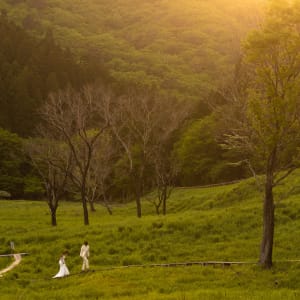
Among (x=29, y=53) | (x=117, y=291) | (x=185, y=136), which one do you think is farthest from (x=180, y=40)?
(x=117, y=291)

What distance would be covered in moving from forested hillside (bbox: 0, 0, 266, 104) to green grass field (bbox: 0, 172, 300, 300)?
65320mm

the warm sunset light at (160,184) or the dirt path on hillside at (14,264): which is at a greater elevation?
the warm sunset light at (160,184)

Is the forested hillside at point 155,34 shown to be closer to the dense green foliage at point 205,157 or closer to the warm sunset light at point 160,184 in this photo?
the warm sunset light at point 160,184

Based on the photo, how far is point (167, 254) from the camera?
27281 millimetres

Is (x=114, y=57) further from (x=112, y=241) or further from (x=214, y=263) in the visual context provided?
(x=214, y=263)

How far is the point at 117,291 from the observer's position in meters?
18.5

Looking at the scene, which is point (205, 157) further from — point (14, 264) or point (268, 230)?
point (268, 230)

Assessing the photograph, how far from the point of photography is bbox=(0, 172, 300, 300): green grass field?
1848cm

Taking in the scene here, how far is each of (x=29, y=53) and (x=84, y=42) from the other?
114 ft

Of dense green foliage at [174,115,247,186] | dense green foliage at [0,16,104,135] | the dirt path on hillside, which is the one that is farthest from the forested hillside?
the dirt path on hillside

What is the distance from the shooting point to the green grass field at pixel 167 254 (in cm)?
1848

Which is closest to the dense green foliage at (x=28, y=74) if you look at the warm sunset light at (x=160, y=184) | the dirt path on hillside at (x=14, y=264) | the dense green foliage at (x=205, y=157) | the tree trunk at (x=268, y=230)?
the warm sunset light at (x=160, y=184)

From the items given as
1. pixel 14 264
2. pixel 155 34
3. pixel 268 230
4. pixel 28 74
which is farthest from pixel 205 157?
pixel 155 34

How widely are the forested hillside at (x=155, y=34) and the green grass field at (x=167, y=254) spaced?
2572 inches
